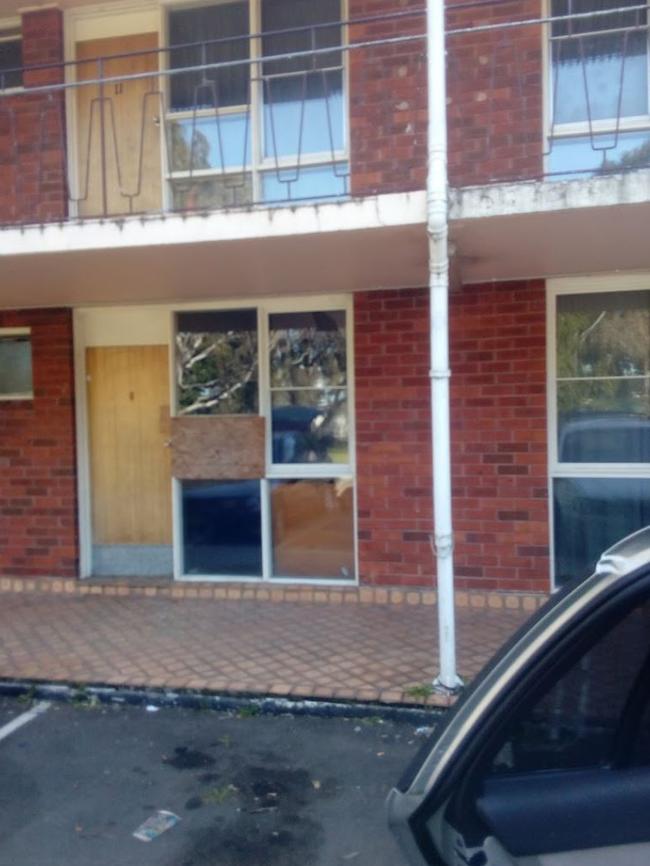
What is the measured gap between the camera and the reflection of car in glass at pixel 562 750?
1642 millimetres

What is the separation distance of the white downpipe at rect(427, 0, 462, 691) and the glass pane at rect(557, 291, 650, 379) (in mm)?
2050

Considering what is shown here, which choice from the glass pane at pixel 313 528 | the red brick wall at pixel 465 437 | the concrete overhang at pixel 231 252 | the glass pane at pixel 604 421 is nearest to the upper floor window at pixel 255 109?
the concrete overhang at pixel 231 252

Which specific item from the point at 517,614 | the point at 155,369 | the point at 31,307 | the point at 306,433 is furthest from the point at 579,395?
the point at 31,307

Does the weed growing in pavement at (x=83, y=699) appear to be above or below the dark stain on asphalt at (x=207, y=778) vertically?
above

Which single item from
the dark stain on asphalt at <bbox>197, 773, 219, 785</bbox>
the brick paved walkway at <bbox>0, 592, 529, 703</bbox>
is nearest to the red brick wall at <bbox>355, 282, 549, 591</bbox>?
the brick paved walkway at <bbox>0, 592, 529, 703</bbox>

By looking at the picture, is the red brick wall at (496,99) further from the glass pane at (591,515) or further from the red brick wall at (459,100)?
the glass pane at (591,515)

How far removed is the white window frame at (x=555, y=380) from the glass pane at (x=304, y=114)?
213 cm

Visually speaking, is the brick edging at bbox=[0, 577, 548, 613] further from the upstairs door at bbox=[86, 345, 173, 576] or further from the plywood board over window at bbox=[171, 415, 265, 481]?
the plywood board over window at bbox=[171, 415, 265, 481]

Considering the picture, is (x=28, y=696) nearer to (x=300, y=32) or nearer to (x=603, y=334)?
(x=603, y=334)

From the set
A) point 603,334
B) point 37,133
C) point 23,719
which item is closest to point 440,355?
point 603,334

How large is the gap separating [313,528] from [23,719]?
9.67ft

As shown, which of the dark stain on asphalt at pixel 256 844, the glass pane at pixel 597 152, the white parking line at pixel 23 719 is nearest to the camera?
the dark stain on asphalt at pixel 256 844

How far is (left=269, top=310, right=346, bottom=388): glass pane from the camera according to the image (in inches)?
275

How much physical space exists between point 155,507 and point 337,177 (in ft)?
11.0
